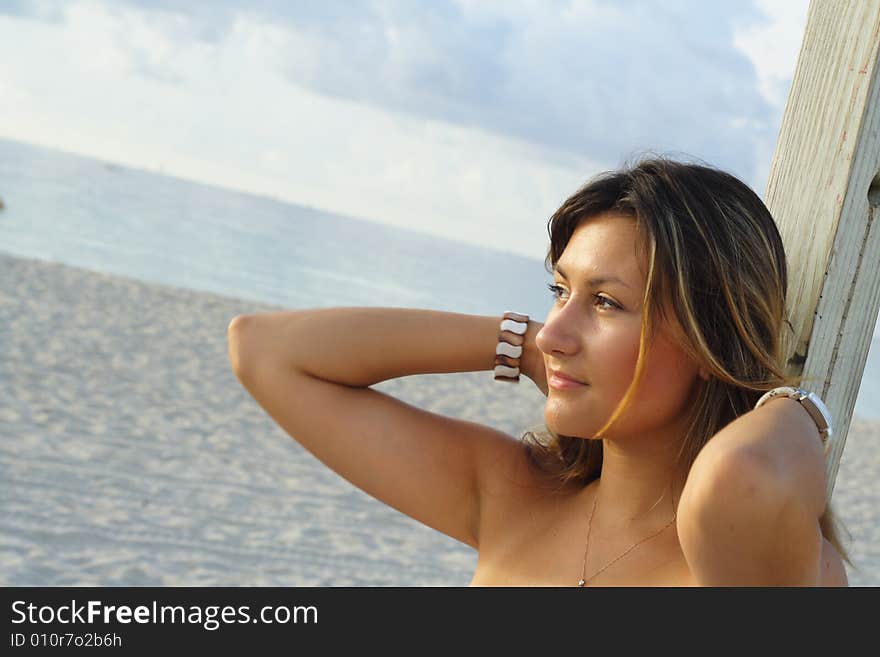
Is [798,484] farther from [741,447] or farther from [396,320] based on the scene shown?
[396,320]

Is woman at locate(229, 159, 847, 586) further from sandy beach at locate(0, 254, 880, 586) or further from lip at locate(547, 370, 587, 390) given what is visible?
sandy beach at locate(0, 254, 880, 586)

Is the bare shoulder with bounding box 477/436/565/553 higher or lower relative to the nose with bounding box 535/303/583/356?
lower

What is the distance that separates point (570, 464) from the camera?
6.16ft

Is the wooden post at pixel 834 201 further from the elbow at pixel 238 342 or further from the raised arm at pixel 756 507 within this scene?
the elbow at pixel 238 342

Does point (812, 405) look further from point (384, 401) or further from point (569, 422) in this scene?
point (384, 401)

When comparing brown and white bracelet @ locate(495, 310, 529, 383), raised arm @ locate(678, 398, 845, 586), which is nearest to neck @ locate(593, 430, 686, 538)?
brown and white bracelet @ locate(495, 310, 529, 383)

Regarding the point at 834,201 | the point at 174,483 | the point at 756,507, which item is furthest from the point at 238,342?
the point at 174,483

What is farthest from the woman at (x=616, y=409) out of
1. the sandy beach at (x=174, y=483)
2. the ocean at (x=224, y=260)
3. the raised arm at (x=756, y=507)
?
the ocean at (x=224, y=260)

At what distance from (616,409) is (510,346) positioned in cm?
39

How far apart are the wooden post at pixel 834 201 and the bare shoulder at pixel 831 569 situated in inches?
3.7

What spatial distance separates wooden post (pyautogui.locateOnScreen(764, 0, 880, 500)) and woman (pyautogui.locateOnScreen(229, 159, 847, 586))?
0.08m

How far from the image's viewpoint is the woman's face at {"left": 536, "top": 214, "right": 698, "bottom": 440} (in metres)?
1.46

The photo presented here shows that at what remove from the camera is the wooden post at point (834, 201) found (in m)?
1.46
